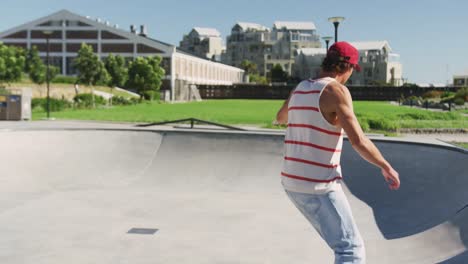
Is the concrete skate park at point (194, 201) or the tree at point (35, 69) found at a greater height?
the tree at point (35, 69)

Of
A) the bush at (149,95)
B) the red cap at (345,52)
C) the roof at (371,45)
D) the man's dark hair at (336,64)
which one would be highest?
the roof at (371,45)

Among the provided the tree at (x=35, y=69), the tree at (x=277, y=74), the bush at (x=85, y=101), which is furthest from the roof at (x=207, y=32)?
the bush at (x=85, y=101)

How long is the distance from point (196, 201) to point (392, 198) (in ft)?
10.9

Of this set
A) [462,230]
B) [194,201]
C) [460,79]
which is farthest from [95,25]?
[460,79]

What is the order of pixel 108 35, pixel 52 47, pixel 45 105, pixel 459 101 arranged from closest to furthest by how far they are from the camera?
pixel 45 105 → pixel 459 101 → pixel 108 35 → pixel 52 47

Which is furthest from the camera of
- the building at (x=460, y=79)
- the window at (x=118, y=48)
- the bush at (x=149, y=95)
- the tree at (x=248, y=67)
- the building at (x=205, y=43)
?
the building at (x=205, y=43)

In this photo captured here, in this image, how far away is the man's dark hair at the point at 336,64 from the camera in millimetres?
3592

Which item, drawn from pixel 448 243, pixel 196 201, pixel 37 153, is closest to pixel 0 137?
pixel 37 153

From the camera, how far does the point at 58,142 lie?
11.8 m

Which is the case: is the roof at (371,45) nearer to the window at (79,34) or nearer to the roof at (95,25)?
the roof at (95,25)

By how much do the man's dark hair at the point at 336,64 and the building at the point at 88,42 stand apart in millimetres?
75010

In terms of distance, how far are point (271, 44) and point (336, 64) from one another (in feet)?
534

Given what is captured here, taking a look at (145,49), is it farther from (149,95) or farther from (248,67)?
(248,67)

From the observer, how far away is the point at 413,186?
875 centimetres
